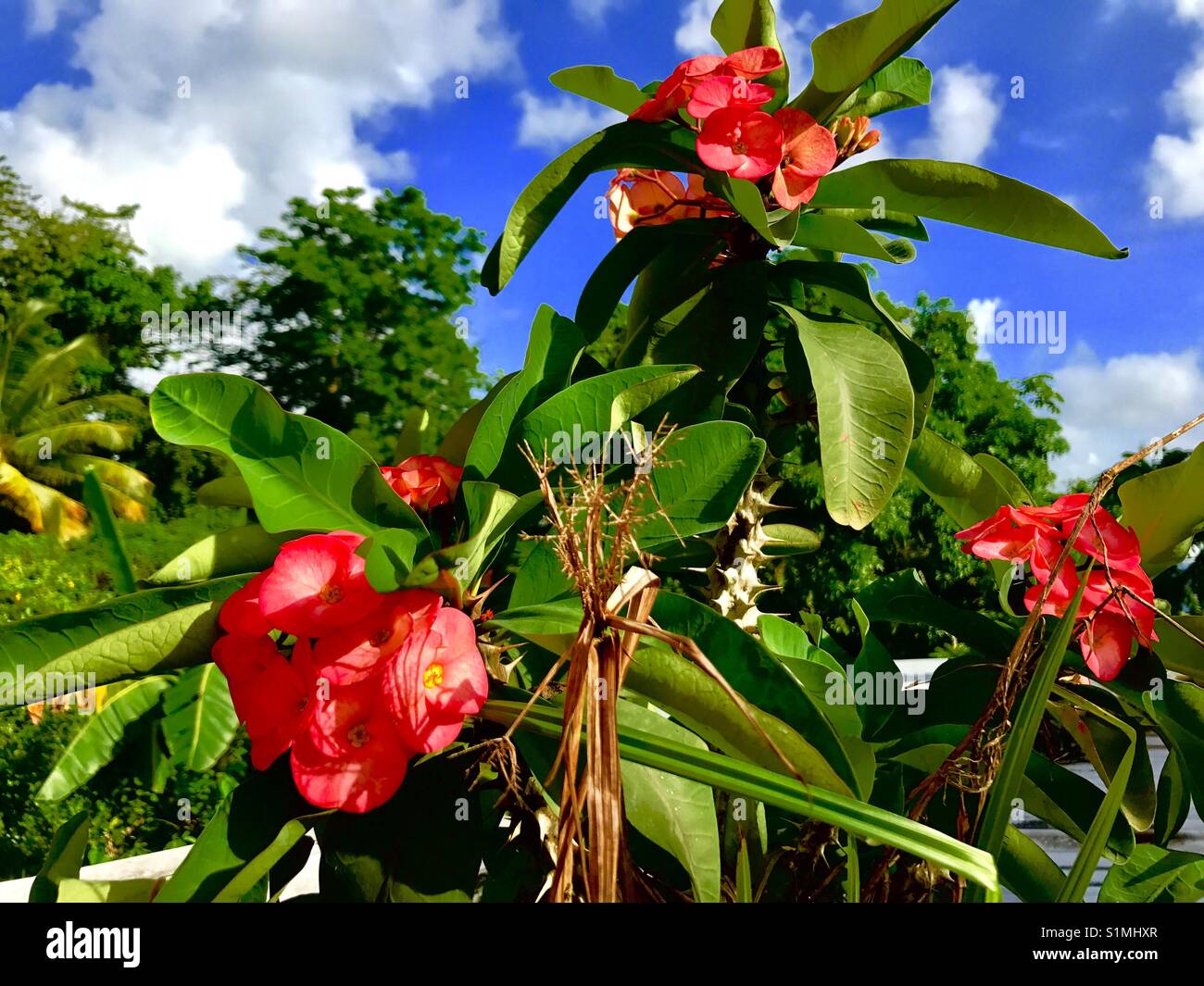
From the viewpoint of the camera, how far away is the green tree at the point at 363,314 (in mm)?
18188

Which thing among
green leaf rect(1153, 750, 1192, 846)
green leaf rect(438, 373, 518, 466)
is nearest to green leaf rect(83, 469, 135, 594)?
green leaf rect(438, 373, 518, 466)

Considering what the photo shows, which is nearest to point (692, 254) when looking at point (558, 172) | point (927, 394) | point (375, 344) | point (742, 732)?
point (558, 172)

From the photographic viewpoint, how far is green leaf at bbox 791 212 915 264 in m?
1.03

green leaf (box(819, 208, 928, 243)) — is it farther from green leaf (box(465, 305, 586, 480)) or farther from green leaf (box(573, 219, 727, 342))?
green leaf (box(465, 305, 586, 480))

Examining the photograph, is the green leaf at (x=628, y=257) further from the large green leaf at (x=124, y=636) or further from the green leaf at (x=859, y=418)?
the large green leaf at (x=124, y=636)

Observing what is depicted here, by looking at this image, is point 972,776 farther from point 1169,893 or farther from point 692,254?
point 692,254

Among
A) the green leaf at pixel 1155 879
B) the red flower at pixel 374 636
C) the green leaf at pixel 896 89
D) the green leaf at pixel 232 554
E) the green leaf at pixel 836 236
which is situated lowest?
the green leaf at pixel 1155 879

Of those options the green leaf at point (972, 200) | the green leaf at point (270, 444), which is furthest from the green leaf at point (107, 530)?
Answer: the green leaf at point (972, 200)

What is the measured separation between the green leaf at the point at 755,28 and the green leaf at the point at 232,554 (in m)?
0.76

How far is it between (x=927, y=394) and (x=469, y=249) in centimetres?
2062

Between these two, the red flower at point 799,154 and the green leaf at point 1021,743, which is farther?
the red flower at point 799,154

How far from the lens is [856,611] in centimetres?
121

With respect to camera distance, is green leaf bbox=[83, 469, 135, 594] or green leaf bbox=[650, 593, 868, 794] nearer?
green leaf bbox=[650, 593, 868, 794]

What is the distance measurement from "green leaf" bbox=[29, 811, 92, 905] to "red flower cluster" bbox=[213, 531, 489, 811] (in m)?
0.28
